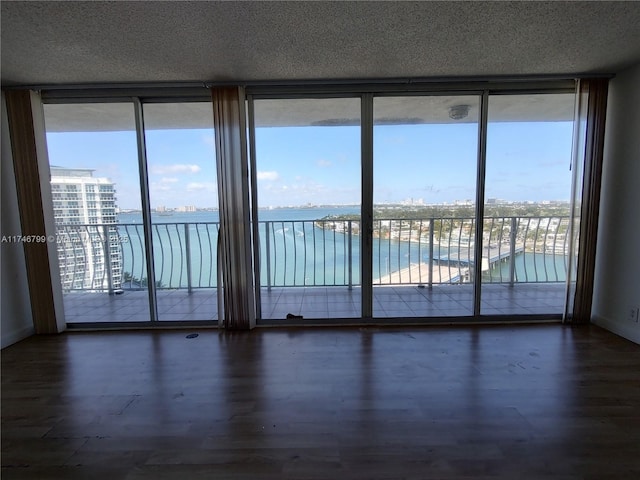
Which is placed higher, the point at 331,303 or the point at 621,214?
the point at 621,214

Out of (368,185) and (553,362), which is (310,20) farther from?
(553,362)

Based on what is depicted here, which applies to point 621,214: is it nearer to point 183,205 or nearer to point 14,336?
point 183,205

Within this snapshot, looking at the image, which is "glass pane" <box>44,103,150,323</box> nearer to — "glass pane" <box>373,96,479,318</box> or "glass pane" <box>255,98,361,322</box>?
"glass pane" <box>255,98,361,322</box>

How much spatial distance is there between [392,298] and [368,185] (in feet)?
5.84

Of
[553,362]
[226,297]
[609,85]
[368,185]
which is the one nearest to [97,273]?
[226,297]

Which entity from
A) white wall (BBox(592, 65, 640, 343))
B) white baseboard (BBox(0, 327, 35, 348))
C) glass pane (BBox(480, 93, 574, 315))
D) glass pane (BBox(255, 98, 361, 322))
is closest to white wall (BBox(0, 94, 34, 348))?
white baseboard (BBox(0, 327, 35, 348))

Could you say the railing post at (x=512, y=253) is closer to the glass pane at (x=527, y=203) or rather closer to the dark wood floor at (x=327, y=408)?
the glass pane at (x=527, y=203)

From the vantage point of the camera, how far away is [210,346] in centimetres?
279

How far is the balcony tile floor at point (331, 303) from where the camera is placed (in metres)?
3.46

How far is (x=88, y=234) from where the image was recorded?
171 inches

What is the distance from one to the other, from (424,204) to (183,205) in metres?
3.56

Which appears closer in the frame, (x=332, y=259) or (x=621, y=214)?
(x=621, y=214)

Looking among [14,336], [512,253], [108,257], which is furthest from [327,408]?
[108,257]

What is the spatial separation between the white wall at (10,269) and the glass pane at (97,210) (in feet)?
1.04
